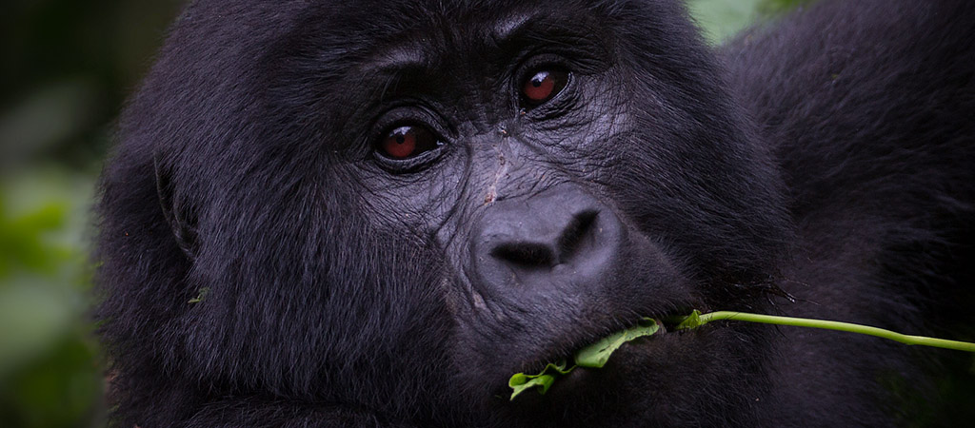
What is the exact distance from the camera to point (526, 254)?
2795mm

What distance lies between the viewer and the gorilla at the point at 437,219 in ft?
9.52

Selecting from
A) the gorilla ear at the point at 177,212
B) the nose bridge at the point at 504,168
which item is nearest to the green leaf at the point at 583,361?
the nose bridge at the point at 504,168

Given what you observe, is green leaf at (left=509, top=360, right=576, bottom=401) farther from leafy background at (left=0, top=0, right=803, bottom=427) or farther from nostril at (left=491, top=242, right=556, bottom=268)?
leafy background at (left=0, top=0, right=803, bottom=427)

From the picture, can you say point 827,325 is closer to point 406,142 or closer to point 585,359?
point 585,359

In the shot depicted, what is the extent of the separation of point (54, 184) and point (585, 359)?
3673 mm

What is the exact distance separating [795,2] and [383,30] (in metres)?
3.03

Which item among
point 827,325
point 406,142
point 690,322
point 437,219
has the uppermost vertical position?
point 406,142

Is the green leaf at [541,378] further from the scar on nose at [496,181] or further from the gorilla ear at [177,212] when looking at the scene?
the gorilla ear at [177,212]

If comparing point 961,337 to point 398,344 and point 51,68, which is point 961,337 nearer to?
point 398,344

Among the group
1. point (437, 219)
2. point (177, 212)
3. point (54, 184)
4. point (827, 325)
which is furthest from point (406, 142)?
point (54, 184)

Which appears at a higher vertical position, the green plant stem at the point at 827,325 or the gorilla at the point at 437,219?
the gorilla at the point at 437,219

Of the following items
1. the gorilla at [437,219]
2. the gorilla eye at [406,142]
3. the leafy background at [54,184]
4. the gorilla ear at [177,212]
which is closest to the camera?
the gorilla at [437,219]

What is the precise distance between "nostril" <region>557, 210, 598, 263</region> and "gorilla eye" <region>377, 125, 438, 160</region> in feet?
2.05

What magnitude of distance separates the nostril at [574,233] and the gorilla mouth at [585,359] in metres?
0.25
